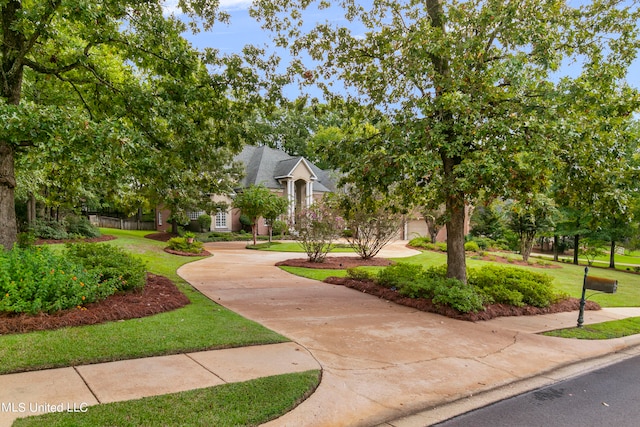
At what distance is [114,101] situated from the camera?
31.1 feet

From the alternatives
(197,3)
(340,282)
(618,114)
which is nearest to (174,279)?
(340,282)

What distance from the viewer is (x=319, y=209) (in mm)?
16578

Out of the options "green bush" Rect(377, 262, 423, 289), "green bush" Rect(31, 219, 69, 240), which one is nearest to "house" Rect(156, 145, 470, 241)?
"green bush" Rect(31, 219, 69, 240)

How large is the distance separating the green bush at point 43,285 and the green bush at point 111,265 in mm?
391

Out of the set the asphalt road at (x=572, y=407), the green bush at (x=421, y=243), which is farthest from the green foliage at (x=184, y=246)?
the asphalt road at (x=572, y=407)

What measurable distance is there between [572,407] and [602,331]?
451cm

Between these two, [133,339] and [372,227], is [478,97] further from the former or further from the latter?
[372,227]

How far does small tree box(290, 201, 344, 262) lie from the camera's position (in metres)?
16.1

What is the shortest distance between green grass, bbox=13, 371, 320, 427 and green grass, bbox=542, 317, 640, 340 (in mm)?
5783

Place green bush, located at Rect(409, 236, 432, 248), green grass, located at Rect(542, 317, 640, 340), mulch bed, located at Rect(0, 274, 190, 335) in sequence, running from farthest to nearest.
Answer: green bush, located at Rect(409, 236, 432, 248) < green grass, located at Rect(542, 317, 640, 340) < mulch bed, located at Rect(0, 274, 190, 335)

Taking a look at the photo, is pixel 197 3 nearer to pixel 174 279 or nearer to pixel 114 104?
pixel 114 104

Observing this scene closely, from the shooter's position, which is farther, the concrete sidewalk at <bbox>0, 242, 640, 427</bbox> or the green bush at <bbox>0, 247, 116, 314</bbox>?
the green bush at <bbox>0, 247, 116, 314</bbox>

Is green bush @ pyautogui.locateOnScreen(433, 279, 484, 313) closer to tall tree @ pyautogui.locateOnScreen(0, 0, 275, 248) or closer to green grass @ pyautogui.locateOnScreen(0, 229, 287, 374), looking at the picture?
green grass @ pyautogui.locateOnScreen(0, 229, 287, 374)

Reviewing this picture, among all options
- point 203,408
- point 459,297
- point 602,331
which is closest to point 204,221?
point 459,297
